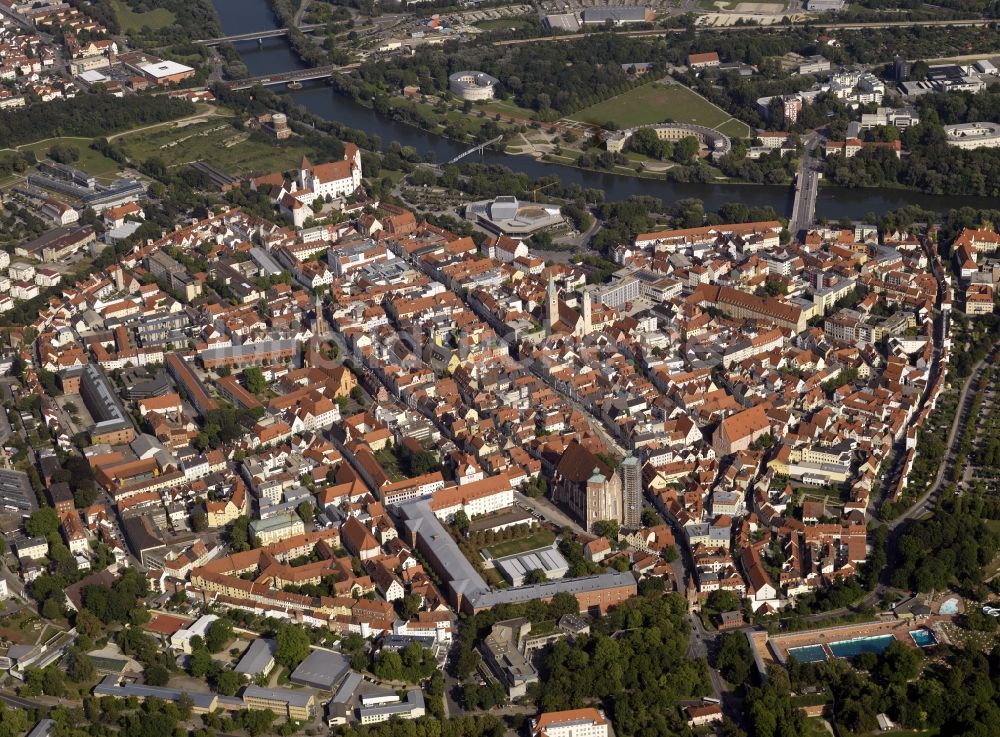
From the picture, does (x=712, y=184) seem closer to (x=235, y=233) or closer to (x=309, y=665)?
(x=235, y=233)

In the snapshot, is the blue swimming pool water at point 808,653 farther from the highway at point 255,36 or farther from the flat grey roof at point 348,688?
the highway at point 255,36

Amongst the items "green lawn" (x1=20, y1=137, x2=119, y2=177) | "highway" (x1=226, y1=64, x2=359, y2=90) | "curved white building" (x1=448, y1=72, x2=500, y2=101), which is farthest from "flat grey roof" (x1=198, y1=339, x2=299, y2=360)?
"highway" (x1=226, y1=64, x2=359, y2=90)

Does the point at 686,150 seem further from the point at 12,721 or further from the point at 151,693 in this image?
the point at 12,721

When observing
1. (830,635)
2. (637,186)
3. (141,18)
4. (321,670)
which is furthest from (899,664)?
(141,18)

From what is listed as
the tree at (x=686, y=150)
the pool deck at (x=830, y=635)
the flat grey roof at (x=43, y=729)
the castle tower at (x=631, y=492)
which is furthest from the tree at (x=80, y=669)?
the tree at (x=686, y=150)

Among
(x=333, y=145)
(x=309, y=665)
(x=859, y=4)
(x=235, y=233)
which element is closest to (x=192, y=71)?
(x=333, y=145)

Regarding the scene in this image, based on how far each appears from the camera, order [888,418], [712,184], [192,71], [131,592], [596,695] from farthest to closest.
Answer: [192,71], [712,184], [888,418], [131,592], [596,695]
